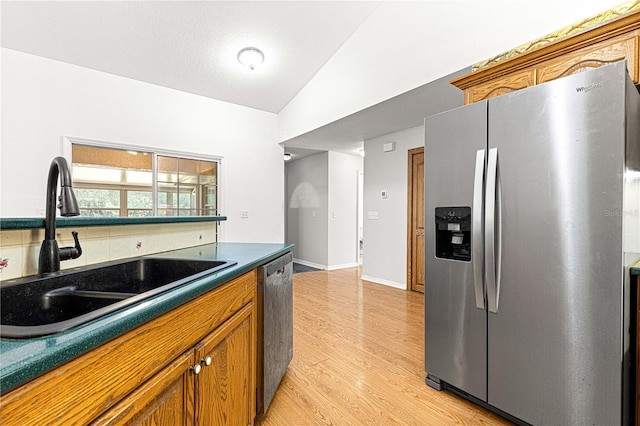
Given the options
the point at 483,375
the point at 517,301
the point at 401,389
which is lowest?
the point at 401,389

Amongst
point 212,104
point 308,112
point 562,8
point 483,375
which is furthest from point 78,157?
point 562,8

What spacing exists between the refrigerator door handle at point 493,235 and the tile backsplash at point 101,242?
1.81 meters

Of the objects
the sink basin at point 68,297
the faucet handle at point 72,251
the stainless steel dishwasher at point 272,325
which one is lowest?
the stainless steel dishwasher at point 272,325

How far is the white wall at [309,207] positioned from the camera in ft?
19.2

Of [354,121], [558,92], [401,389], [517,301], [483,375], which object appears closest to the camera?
[558,92]

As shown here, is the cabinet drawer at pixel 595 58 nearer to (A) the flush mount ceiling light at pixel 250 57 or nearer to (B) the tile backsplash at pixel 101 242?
(B) the tile backsplash at pixel 101 242

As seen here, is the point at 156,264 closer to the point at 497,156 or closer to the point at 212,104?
the point at 497,156

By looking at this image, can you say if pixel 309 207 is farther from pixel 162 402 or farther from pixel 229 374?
pixel 162 402

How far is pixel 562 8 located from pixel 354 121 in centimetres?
227

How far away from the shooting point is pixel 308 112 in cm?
431

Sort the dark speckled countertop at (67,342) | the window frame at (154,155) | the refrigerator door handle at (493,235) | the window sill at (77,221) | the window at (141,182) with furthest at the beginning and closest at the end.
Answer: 1. the window at (141,182)
2. the window frame at (154,155)
3. the refrigerator door handle at (493,235)
4. the window sill at (77,221)
5. the dark speckled countertop at (67,342)

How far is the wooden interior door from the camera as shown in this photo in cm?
409

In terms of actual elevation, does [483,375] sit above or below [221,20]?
below

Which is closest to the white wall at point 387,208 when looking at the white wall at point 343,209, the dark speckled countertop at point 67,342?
the white wall at point 343,209
